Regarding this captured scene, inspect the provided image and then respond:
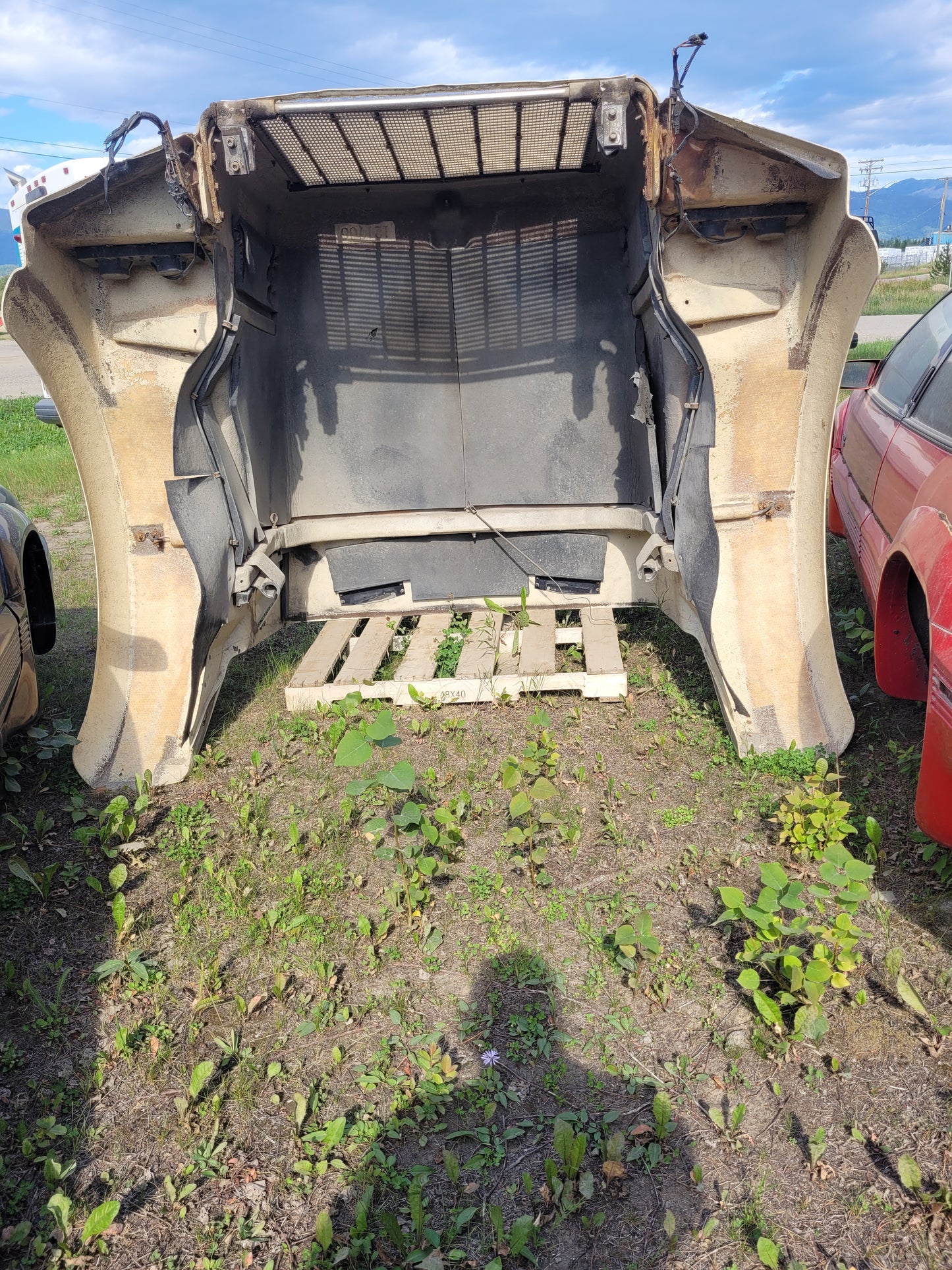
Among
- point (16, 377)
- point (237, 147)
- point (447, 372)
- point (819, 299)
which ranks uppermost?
point (237, 147)

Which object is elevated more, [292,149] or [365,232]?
[292,149]

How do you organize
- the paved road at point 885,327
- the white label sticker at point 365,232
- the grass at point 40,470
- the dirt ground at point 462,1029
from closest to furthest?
the dirt ground at point 462,1029 < the white label sticker at point 365,232 < the grass at point 40,470 < the paved road at point 885,327

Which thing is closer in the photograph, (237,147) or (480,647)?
(237,147)

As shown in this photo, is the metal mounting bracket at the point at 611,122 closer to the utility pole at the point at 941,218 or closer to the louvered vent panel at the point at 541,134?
the louvered vent panel at the point at 541,134

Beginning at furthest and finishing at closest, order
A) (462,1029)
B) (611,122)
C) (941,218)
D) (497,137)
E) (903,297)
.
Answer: (941,218), (903,297), (497,137), (611,122), (462,1029)

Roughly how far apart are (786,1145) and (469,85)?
3.31 m

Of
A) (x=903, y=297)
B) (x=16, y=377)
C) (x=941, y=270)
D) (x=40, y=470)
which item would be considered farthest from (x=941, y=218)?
(x=40, y=470)

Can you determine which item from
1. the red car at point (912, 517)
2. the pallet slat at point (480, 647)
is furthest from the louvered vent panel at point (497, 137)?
the pallet slat at point (480, 647)

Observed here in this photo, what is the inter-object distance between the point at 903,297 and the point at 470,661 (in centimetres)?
2471

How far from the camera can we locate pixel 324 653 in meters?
4.42

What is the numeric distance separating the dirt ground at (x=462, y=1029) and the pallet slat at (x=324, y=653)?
52 cm

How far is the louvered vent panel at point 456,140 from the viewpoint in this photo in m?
3.30

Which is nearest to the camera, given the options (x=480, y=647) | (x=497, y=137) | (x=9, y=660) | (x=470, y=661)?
(x=9, y=660)

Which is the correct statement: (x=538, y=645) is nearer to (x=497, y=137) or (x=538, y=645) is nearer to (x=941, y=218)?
(x=497, y=137)
